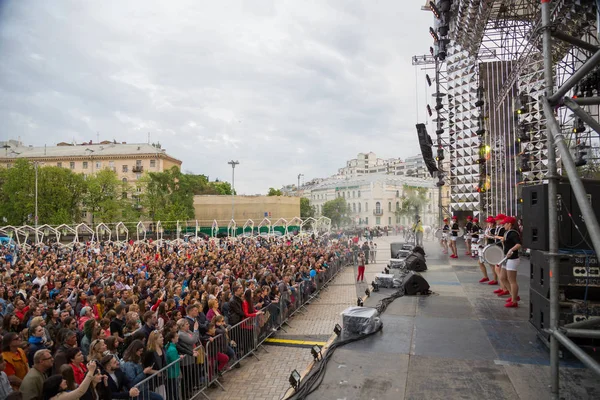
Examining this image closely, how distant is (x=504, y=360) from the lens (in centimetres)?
541

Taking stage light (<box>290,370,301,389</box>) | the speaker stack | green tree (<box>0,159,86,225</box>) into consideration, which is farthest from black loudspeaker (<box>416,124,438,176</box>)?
green tree (<box>0,159,86,225</box>)

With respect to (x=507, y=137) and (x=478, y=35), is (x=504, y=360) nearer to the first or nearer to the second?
(x=478, y=35)

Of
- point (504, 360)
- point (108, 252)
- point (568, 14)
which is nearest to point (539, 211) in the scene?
point (504, 360)

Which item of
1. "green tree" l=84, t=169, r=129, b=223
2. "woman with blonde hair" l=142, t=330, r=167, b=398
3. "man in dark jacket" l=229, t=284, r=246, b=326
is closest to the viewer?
"woman with blonde hair" l=142, t=330, r=167, b=398

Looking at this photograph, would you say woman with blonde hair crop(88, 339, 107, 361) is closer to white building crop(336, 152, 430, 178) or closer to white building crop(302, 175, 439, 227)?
white building crop(302, 175, 439, 227)

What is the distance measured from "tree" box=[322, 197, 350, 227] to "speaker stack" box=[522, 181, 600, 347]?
82.4 metres

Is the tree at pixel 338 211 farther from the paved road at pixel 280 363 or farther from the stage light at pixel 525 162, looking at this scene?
the paved road at pixel 280 363

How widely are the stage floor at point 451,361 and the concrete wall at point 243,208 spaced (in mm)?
60843

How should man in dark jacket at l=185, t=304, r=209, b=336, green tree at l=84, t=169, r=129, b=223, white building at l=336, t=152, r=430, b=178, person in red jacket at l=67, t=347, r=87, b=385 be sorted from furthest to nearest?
white building at l=336, t=152, r=430, b=178 < green tree at l=84, t=169, r=129, b=223 < man in dark jacket at l=185, t=304, r=209, b=336 < person in red jacket at l=67, t=347, r=87, b=385

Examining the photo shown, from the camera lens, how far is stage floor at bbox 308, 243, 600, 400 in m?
4.60

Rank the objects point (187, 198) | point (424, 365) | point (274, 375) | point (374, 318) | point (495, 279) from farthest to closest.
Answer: point (187, 198) < point (495, 279) < point (274, 375) < point (374, 318) < point (424, 365)

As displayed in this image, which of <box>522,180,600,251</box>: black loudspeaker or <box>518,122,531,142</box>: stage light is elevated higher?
<box>518,122,531,142</box>: stage light

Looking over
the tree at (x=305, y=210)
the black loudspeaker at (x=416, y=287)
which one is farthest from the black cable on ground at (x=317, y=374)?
the tree at (x=305, y=210)

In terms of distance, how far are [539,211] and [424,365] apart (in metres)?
2.87
